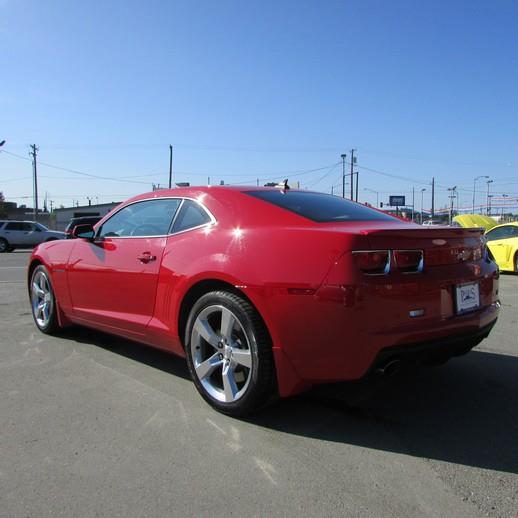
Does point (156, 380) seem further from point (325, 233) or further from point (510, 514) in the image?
point (510, 514)

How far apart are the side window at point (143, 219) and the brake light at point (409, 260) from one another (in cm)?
181

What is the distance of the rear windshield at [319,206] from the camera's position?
3.47 meters

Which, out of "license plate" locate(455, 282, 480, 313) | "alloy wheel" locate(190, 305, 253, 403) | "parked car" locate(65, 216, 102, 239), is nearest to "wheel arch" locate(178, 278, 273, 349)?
"alloy wheel" locate(190, 305, 253, 403)

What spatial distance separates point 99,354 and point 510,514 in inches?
143

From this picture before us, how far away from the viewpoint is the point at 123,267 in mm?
4102

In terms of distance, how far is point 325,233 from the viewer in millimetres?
2867

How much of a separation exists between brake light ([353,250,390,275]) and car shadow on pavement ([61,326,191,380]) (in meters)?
1.93

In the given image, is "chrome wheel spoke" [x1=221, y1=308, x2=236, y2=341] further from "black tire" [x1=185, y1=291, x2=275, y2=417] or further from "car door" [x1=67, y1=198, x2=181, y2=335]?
"car door" [x1=67, y1=198, x2=181, y2=335]

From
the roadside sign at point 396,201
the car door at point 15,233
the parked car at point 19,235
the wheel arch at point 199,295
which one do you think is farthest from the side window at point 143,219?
the roadside sign at point 396,201

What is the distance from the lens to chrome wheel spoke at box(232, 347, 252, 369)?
3.08 m

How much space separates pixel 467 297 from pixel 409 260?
1.93 feet

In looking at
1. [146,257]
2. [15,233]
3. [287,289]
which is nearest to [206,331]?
[287,289]

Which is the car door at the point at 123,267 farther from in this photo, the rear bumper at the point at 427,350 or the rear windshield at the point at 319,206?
the rear bumper at the point at 427,350

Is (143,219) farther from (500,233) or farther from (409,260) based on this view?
(500,233)
